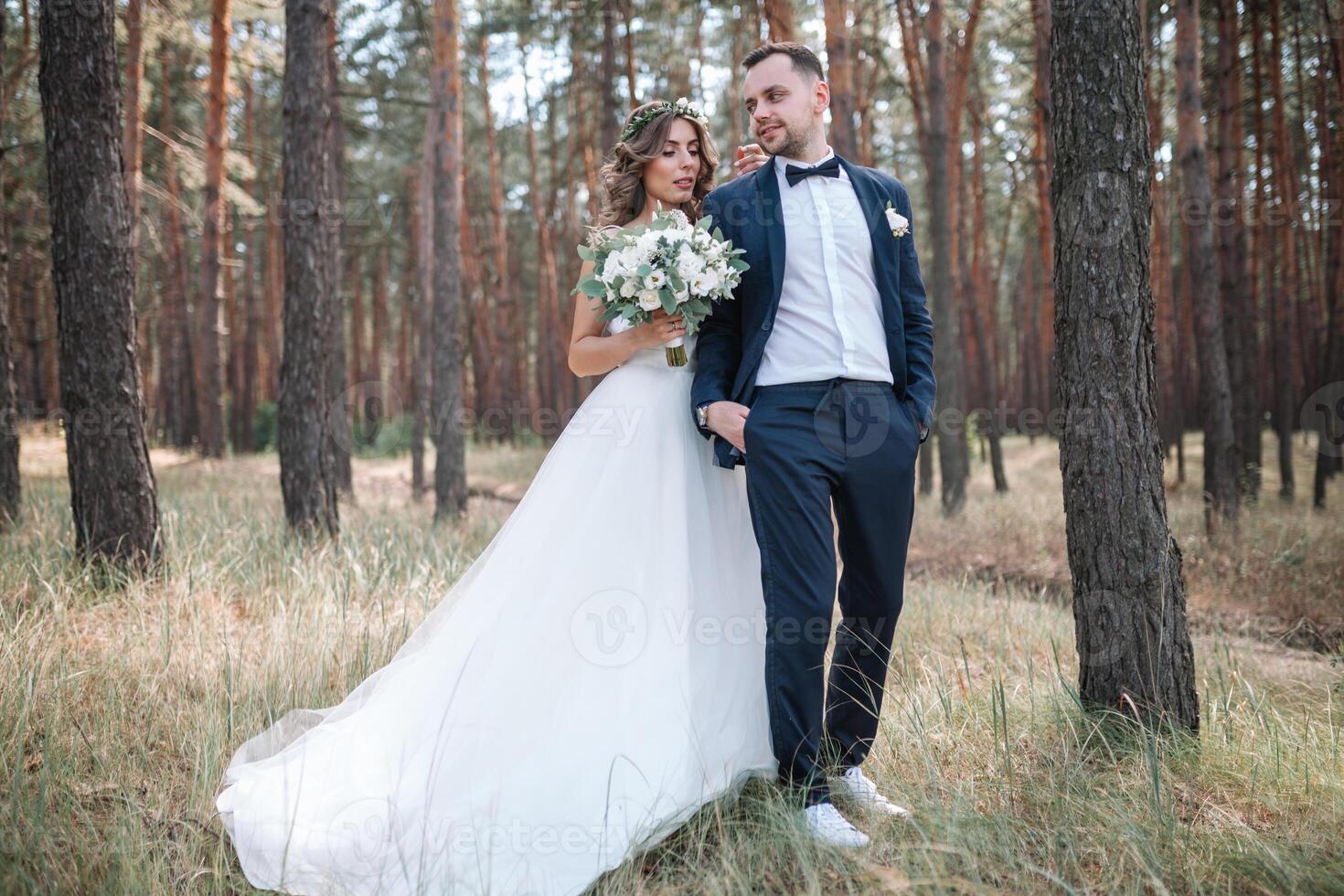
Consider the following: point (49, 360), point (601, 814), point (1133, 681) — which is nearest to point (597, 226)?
point (601, 814)

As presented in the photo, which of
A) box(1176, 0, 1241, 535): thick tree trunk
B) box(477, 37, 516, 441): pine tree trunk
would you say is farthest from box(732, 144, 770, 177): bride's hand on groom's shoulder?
box(477, 37, 516, 441): pine tree trunk

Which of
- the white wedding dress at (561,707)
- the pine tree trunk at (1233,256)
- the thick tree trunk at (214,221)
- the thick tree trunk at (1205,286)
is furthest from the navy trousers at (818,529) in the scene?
the thick tree trunk at (214,221)

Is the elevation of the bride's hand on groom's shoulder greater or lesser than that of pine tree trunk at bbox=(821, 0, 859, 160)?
lesser

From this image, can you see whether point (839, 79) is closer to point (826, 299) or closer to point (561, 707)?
point (826, 299)

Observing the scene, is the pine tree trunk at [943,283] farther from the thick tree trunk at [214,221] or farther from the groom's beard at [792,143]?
the thick tree trunk at [214,221]

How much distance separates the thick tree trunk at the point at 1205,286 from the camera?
8141 mm

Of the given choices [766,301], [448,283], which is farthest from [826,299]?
[448,283]

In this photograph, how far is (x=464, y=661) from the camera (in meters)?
2.93

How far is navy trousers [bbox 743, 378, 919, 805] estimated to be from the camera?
106 inches

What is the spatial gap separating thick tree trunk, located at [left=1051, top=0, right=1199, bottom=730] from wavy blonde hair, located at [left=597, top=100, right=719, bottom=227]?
4.23 ft

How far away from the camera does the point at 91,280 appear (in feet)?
16.5

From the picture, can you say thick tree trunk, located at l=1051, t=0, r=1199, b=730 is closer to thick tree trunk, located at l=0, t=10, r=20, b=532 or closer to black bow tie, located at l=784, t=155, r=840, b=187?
black bow tie, located at l=784, t=155, r=840, b=187

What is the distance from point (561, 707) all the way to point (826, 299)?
1529mm

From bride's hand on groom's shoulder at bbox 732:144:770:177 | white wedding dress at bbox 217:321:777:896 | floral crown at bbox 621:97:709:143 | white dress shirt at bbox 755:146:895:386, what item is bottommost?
white wedding dress at bbox 217:321:777:896
